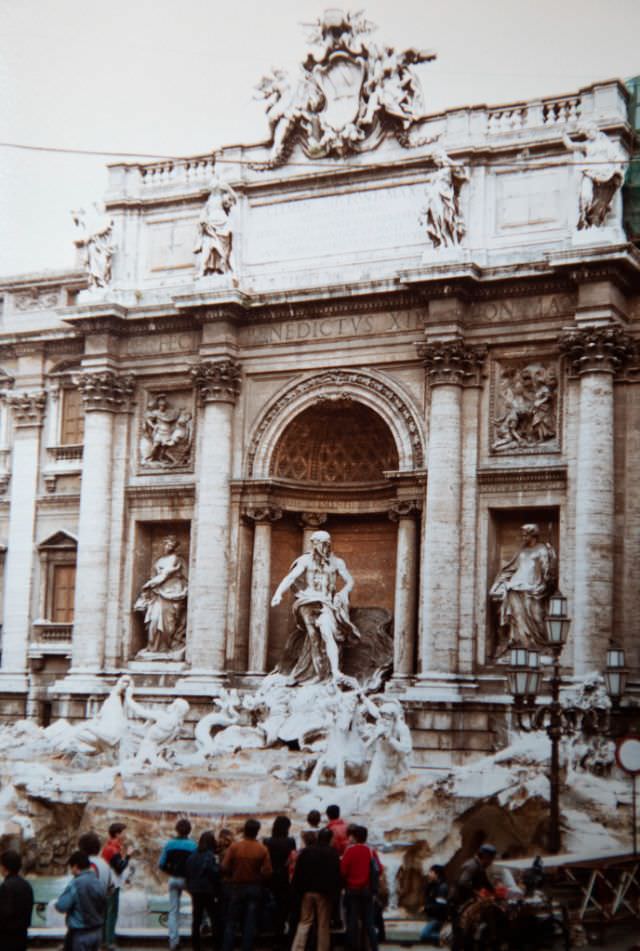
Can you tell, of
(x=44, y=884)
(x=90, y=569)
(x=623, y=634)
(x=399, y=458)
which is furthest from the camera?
(x=90, y=569)

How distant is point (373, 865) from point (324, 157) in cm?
1661

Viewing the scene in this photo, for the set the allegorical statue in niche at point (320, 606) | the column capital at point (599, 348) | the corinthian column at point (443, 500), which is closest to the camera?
the column capital at point (599, 348)

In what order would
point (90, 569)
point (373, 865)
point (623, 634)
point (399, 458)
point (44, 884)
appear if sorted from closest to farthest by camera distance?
1. point (373, 865)
2. point (44, 884)
3. point (623, 634)
4. point (399, 458)
5. point (90, 569)

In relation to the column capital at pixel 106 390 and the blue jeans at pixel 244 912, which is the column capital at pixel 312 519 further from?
the blue jeans at pixel 244 912

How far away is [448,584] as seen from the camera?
1053 inches

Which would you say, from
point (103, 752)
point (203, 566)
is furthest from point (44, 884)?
point (203, 566)

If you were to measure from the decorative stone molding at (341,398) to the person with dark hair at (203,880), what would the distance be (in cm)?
1242

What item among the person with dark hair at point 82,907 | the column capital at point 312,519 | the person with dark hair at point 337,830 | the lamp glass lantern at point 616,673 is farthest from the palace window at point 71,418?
the person with dark hair at point 82,907

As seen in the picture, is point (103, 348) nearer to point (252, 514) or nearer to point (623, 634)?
point (252, 514)

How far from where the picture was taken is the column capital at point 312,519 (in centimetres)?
2998

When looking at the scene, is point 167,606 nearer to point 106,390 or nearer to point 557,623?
point 106,390

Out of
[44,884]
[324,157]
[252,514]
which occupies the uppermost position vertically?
[324,157]

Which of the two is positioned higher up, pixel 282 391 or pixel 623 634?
pixel 282 391

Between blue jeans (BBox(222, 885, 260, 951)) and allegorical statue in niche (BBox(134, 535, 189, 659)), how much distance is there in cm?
1407
